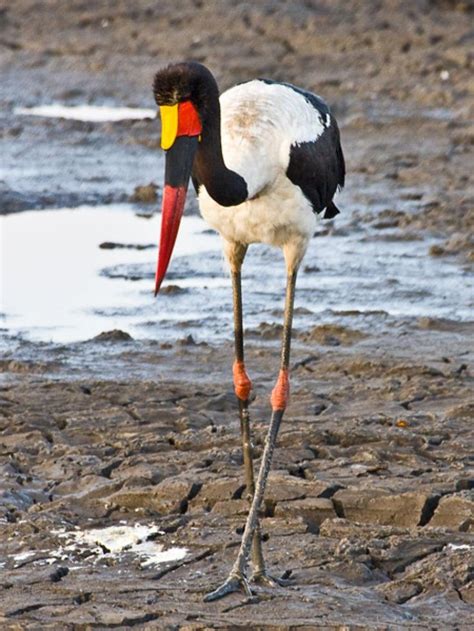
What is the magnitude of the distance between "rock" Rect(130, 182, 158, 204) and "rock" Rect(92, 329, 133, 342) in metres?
3.24

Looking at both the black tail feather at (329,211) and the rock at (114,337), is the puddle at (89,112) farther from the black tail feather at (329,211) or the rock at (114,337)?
the black tail feather at (329,211)

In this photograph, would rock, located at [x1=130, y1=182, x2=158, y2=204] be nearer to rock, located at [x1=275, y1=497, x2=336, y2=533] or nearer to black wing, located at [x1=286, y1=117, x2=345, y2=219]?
black wing, located at [x1=286, y1=117, x2=345, y2=219]

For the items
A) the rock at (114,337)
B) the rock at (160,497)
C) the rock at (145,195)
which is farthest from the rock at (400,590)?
the rock at (145,195)

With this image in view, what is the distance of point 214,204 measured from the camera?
536cm

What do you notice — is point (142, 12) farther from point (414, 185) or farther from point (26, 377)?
point (26, 377)

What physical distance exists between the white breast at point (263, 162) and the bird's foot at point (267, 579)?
43.4 inches

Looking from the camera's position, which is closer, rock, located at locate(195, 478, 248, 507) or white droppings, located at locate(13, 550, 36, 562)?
white droppings, located at locate(13, 550, 36, 562)

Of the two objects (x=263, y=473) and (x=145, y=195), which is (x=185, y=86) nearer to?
(x=263, y=473)

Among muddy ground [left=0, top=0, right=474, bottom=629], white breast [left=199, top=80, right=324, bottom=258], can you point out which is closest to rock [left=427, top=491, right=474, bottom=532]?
muddy ground [left=0, top=0, right=474, bottom=629]

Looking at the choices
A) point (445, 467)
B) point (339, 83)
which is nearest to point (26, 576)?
point (445, 467)

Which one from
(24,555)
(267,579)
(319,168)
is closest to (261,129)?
(319,168)

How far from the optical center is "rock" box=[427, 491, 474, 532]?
554cm

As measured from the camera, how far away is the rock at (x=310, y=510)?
18.5 ft

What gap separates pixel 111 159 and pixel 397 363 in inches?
218
